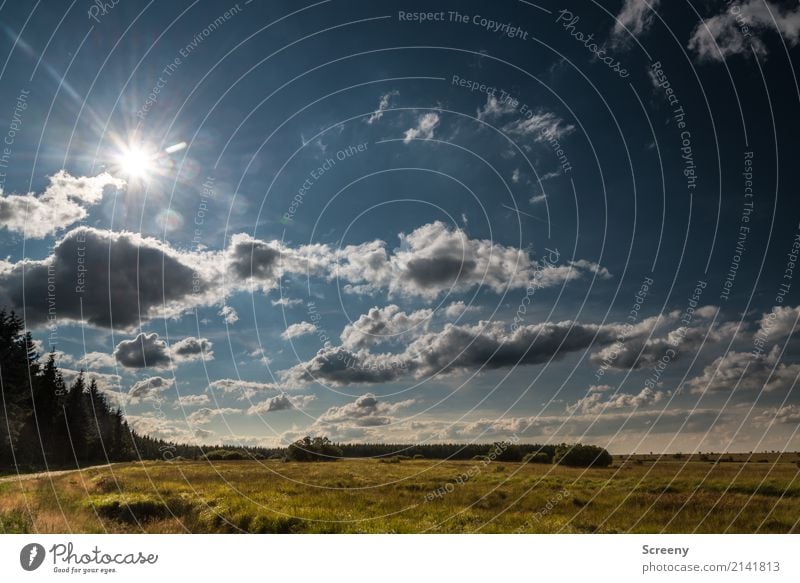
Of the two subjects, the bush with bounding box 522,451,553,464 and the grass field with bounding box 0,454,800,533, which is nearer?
the grass field with bounding box 0,454,800,533

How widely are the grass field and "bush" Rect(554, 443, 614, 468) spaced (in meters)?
0.91

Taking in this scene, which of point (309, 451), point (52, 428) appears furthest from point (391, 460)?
point (52, 428)

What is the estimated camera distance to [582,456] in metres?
31.4

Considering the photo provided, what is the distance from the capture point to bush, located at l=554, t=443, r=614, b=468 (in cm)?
3094

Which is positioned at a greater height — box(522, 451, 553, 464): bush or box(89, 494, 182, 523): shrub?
box(89, 494, 182, 523): shrub

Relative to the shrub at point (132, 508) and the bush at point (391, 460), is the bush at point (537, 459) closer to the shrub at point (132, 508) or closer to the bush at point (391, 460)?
the bush at point (391, 460)

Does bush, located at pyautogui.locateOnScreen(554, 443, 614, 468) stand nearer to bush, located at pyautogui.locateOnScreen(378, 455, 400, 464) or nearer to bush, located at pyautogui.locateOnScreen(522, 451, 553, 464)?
bush, located at pyautogui.locateOnScreen(522, 451, 553, 464)

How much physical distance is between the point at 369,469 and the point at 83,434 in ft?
156

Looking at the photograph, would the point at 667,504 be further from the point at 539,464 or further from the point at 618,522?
the point at 539,464

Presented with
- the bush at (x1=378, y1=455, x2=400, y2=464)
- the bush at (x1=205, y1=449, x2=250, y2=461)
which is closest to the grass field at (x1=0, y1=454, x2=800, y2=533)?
the bush at (x1=378, y1=455, x2=400, y2=464)

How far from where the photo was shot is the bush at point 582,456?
102 feet

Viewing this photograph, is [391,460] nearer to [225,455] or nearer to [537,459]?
[537,459]

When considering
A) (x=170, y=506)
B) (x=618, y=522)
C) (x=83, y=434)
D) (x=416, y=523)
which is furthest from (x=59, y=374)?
(x=618, y=522)

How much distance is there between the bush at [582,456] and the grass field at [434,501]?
91 centimetres
